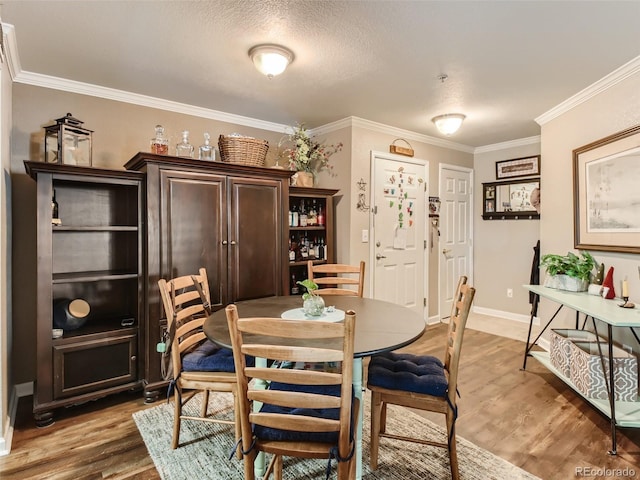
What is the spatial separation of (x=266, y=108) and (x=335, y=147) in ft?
2.95

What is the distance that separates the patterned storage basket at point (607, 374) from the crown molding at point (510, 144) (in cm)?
301

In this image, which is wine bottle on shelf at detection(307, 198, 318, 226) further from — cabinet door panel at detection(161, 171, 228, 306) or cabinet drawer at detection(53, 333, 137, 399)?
cabinet drawer at detection(53, 333, 137, 399)

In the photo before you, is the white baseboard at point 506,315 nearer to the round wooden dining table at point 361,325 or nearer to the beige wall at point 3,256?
the round wooden dining table at point 361,325

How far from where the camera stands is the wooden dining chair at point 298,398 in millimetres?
1200

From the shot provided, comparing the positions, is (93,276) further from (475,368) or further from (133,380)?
(475,368)

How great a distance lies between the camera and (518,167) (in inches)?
186

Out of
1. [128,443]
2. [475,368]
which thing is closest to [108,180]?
[128,443]

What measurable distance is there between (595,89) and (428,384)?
2807 mm

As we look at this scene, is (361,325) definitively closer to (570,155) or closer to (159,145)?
(159,145)

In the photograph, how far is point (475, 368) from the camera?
3223mm

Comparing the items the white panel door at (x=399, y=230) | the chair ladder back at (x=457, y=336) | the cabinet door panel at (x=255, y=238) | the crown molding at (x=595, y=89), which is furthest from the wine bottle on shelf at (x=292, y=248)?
the crown molding at (x=595, y=89)

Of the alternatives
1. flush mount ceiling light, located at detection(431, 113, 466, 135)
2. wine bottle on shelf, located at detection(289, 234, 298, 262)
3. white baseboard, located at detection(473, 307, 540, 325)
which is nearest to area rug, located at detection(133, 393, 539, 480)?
wine bottle on shelf, located at detection(289, 234, 298, 262)

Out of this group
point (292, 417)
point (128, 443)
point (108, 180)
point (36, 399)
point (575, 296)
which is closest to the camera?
point (292, 417)

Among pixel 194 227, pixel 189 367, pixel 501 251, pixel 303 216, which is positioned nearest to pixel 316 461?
pixel 189 367
